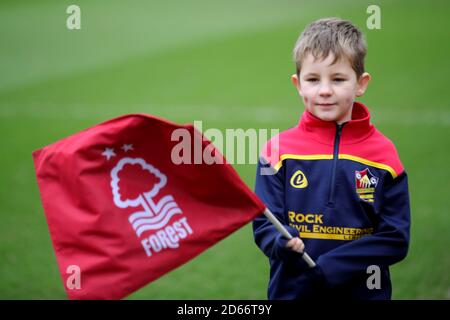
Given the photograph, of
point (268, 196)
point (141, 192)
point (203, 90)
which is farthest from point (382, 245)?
point (203, 90)

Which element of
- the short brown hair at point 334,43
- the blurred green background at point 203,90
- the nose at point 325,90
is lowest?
the blurred green background at point 203,90

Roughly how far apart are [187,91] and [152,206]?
1279cm

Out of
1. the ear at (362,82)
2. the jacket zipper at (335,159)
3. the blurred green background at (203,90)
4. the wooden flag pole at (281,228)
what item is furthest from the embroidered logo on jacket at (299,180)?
the blurred green background at (203,90)

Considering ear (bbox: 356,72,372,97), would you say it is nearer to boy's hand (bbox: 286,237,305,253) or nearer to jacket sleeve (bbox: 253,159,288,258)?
jacket sleeve (bbox: 253,159,288,258)

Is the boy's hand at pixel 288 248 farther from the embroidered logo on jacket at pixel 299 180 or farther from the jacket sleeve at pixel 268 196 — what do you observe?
the embroidered logo on jacket at pixel 299 180

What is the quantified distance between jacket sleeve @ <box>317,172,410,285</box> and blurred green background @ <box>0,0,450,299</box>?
7.81 feet

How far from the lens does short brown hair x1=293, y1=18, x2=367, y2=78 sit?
11.3ft

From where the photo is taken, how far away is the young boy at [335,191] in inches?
133

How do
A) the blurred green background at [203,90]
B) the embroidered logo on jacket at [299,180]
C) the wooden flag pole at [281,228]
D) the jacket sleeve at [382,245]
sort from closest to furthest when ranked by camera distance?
the wooden flag pole at [281,228] → the jacket sleeve at [382,245] → the embroidered logo on jacket at [299,180] → the blurred green background at [203,90]

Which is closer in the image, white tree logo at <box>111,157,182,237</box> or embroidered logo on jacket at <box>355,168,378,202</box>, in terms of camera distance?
white tree logo at <box>111,157,182,237</box>

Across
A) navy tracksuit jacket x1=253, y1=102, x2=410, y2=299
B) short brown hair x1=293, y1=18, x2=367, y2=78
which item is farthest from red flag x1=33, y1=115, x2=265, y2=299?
short brown hair x1=293, y1=18, x2=367, y2=78

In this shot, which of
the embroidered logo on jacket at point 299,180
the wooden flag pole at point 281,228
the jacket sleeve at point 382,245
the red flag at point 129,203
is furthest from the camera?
the embroidered logo on jacket at point 299,180

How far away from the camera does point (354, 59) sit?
3469 mm
